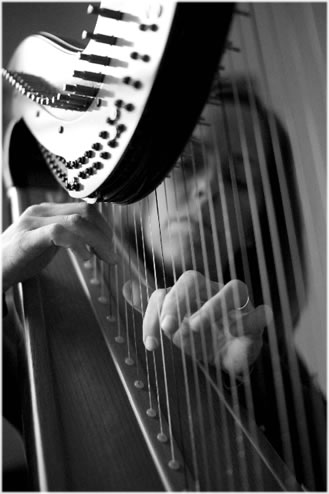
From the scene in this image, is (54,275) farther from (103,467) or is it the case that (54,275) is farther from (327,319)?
(327,319)

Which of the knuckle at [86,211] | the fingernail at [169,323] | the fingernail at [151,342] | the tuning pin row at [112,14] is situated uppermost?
the tuning pin row at [112,14]

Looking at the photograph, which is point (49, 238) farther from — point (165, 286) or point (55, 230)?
point (165, 286)

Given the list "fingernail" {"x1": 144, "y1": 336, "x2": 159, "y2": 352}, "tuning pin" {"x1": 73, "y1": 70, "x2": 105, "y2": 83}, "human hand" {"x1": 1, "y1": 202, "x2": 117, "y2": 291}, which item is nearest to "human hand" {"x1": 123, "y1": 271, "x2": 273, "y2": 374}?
"fingernail" {"x1": 144, "y1": 336, "x2": 159, "y2": 352}

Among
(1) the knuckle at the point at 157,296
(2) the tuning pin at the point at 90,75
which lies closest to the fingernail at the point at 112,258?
(1) the knuckle at the point at 157,296

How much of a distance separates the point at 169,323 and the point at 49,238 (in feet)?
0.91

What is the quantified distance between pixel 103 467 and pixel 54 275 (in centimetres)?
46

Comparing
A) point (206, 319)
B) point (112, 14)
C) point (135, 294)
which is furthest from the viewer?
point (135, 294)

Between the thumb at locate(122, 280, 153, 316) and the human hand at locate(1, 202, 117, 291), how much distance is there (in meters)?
0.06

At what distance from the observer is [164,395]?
0.69m

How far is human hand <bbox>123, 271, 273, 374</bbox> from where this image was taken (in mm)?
677

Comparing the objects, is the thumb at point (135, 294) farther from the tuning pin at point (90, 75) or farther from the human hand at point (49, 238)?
the tuning pin at point (90, 75)

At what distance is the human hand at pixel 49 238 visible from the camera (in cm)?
85

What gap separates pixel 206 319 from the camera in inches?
26.8

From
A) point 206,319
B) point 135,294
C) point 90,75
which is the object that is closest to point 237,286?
point 206,319
